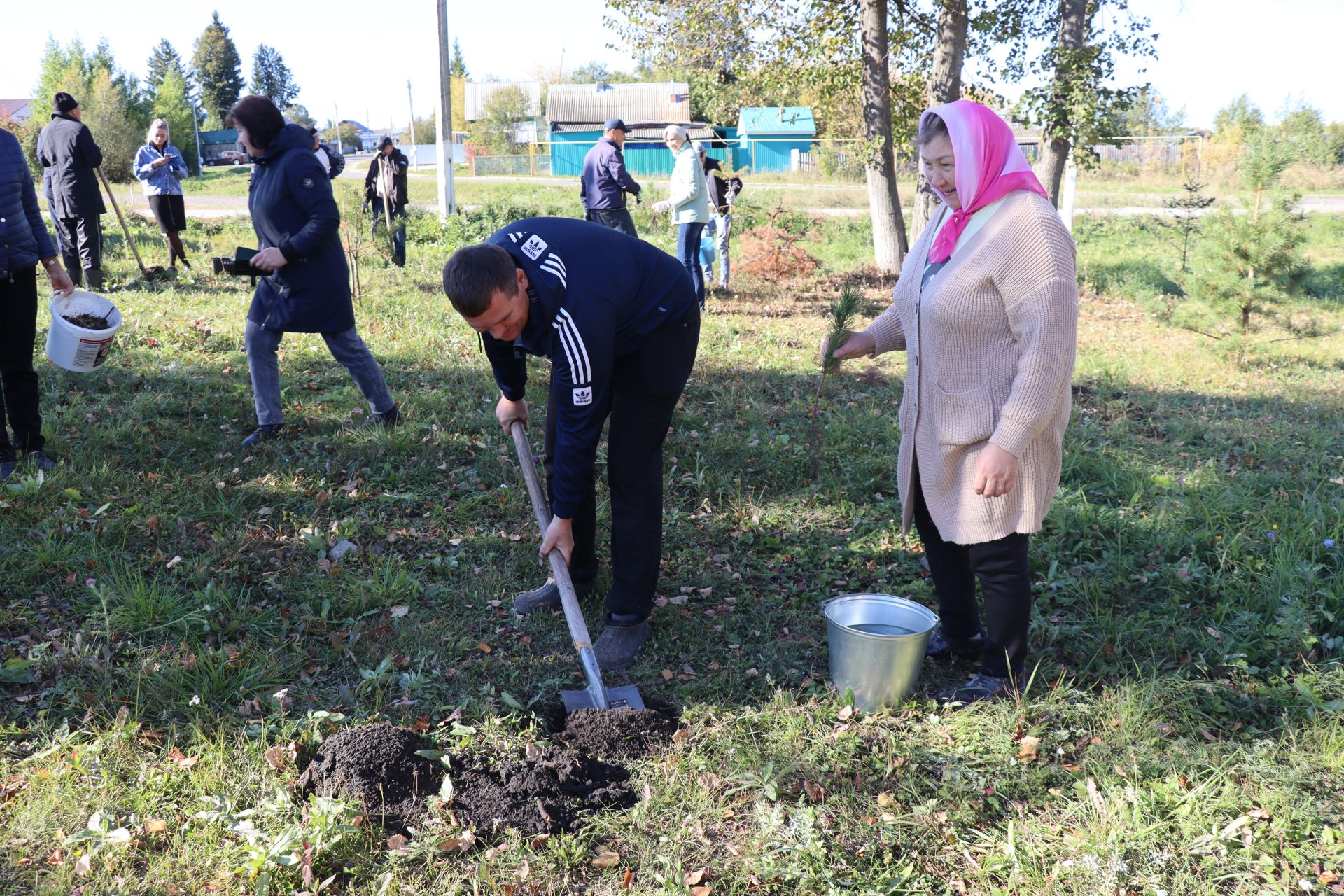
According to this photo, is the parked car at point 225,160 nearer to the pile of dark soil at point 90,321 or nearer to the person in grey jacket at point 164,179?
the person in grey jacket at point 164,179

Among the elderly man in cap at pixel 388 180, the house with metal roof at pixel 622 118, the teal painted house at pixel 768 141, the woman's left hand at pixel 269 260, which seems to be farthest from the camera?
the teal painted house at pixel 768 141

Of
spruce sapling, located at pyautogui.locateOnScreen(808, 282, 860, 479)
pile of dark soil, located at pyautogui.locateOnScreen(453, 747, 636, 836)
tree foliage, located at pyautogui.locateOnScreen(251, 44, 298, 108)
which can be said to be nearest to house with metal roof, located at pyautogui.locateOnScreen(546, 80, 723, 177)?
spruce sapling, located at pyautogui.locateOnScreen(808, 282, 860, 479)

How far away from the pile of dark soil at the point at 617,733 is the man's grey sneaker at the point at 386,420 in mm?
2820

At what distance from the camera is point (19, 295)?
4.33 meters

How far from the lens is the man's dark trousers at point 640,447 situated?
9.80ft

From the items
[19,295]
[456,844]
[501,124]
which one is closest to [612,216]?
[19,295]

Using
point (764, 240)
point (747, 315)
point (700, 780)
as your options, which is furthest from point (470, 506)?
point (764, 240)

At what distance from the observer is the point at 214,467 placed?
15.4ft

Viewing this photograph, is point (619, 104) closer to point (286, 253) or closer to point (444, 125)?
point (444, 125)

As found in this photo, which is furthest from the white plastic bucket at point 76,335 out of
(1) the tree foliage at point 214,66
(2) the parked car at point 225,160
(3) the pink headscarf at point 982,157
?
(1) the tree foliage at point 214,66

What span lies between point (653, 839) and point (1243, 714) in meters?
2.02

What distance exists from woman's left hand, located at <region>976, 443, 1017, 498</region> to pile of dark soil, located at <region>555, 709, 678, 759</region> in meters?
1.22

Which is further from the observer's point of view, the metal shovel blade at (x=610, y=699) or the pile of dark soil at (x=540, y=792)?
the metal shovel blade at (x=610, y=699)

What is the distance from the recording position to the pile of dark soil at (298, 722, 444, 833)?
2465 millimetres
